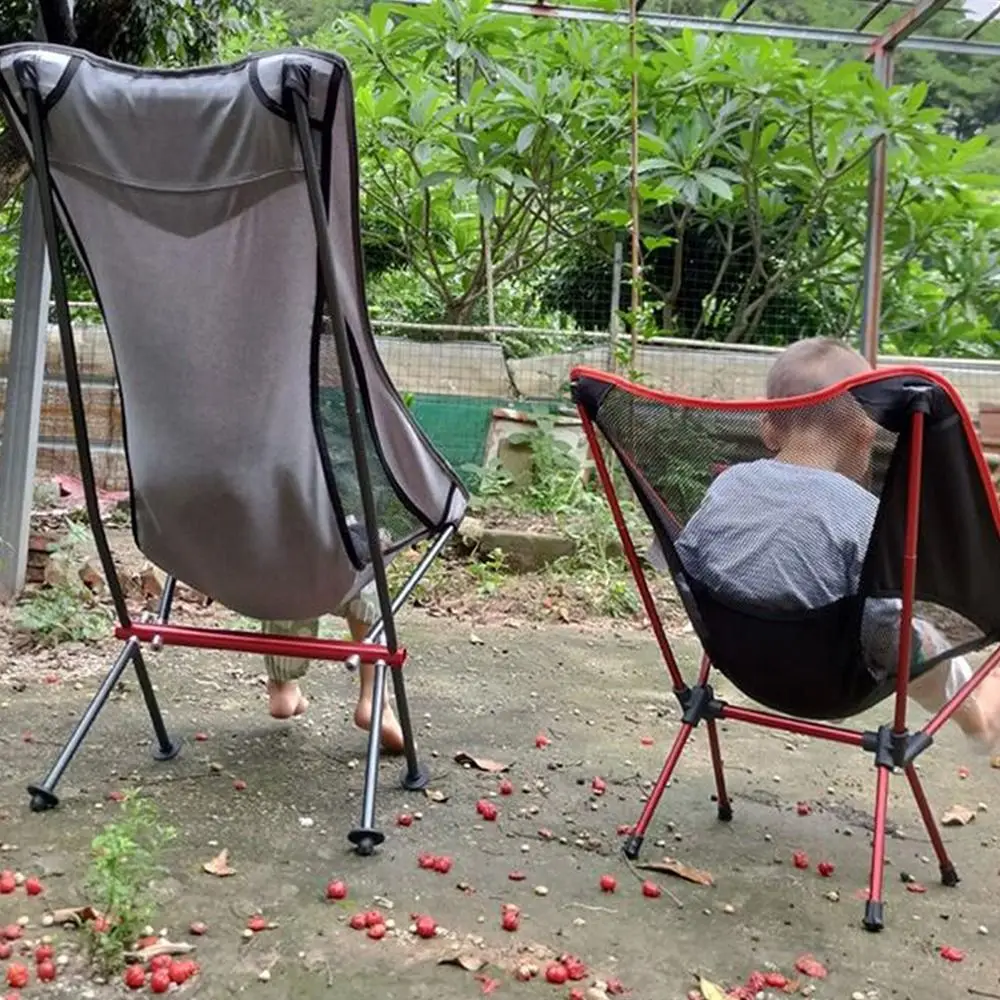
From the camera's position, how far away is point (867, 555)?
173 cm

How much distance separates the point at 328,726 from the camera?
2496mm

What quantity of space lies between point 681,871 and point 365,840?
1.64 feet

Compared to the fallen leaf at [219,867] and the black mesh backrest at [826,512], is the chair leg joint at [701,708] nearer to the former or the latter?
the black mesh backrest at [826,512]

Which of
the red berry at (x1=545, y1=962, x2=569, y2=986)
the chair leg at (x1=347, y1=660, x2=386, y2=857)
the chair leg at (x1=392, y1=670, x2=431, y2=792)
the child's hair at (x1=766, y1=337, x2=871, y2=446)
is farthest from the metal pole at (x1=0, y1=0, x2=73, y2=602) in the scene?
the red berry at (x1=545, y1=962, x2=569, y2=986)

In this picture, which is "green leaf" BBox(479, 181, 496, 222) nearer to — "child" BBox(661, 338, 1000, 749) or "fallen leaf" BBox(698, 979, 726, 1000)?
"child" BBox(661, 338, 1000, 749)

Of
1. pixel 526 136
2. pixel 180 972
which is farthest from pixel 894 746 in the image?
pixel 526 136

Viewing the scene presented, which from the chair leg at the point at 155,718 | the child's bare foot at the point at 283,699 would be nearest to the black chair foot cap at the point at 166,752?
the chair leg at the point at 155,718

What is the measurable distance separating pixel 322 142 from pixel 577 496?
10.00ft

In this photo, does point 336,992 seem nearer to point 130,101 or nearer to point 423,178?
point 130,101

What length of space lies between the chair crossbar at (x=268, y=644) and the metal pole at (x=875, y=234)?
13.8ft

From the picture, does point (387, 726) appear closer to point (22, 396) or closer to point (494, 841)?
point (494, 841)

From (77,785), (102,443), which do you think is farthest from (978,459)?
(102,443)

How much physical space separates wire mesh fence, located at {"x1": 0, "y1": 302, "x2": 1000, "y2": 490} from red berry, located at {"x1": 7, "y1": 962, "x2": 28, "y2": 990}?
3.53 meters

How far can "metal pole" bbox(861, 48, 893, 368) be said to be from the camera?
5.63 m
